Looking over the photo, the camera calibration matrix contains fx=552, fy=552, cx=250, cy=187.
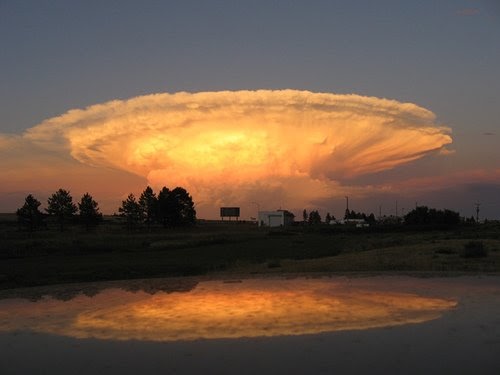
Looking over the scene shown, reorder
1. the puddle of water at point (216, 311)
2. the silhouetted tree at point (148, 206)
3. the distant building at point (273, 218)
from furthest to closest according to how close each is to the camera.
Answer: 1. the distant building at point (273, 218)
2. the silhouetted tree at point (148, 206)
3. the puddle of water at point (216, 311)

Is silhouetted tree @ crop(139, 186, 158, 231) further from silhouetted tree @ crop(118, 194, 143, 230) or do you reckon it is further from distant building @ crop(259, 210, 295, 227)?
distant building @ crop(259, 210, 295, 227)

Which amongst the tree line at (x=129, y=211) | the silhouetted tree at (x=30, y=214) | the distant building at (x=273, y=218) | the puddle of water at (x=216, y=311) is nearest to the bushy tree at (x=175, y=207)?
the tree line at (x=129, y=211)

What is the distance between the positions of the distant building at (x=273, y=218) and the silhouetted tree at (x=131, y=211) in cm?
6340

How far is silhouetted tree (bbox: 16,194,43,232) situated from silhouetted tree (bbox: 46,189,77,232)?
5.24 m

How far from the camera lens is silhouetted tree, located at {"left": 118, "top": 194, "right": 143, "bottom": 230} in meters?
108

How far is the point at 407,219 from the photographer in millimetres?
121000

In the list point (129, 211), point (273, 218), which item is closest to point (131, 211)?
point (129, 211)

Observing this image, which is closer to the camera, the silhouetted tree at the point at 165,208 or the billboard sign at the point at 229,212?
the silhouetted tree at the point at 165,208

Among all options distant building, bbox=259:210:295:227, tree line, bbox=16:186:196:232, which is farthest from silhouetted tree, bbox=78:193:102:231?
distant building, bbox=259:210:295:227

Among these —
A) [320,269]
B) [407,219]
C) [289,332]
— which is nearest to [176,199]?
[407,219]

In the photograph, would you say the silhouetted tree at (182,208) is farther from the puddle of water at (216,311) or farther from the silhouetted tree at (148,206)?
the puddle of water at (216,311)

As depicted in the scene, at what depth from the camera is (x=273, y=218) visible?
6663 inches

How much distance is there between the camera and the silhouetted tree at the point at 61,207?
328 feet

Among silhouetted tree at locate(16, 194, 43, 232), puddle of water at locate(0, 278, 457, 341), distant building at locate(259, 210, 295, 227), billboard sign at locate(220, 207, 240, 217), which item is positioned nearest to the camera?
puddle of water at locate(0, 278, 457, 341)
